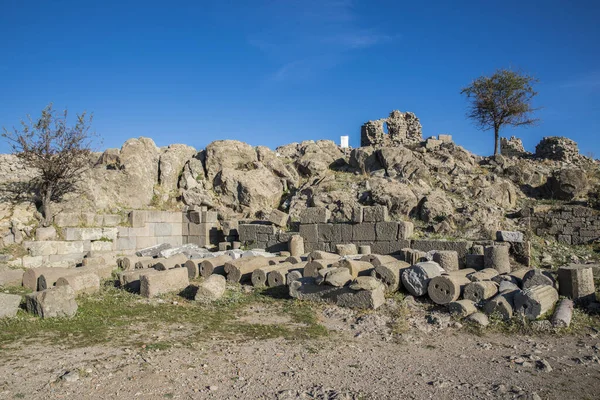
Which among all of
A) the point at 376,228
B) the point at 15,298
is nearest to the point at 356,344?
the point at 15,298

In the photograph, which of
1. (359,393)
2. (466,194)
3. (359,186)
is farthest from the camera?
(359,186)

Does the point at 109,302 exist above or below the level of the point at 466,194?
below

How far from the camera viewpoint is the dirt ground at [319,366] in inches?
206

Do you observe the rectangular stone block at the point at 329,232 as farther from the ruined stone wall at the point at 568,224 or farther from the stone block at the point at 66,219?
the stone block at the point at 66,219

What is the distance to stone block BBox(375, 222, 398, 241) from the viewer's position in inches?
576

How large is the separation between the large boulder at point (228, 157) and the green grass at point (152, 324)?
14.0 metres

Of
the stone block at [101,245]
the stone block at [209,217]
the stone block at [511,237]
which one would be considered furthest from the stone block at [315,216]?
the stone block at [101,245]

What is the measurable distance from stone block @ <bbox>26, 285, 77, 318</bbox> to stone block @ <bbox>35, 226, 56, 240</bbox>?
8.05 meters

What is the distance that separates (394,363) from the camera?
6316 mm

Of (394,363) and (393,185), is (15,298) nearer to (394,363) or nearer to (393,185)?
(394,363)

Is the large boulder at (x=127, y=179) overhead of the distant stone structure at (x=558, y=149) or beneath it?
beneath

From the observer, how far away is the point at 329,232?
16.0 meters

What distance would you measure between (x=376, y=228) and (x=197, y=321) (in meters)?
8.20

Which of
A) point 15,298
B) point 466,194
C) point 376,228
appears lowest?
point 15,298
